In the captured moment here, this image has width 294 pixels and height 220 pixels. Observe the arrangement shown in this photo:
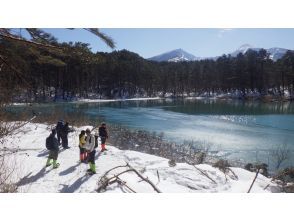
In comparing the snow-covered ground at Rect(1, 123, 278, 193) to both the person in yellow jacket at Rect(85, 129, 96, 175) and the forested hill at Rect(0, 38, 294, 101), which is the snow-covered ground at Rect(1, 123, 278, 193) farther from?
the forested hill at Rect(0, 38, 294, 101)

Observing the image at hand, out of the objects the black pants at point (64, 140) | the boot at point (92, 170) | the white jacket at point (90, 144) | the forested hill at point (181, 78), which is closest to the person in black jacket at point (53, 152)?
the white jacket at point (90, 144)

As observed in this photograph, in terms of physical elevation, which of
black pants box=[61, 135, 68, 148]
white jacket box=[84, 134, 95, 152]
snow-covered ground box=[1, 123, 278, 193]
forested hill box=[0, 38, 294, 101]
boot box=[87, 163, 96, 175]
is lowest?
snow-covered ground box=[1, 123, 278, 193]

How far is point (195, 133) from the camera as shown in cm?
2080

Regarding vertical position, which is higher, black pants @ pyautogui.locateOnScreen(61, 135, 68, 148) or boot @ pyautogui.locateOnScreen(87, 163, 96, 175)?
black pants @ pyautogui.locateOnScreen(61, 135, 68, 148)

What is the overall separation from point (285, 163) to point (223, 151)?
3.07 metres

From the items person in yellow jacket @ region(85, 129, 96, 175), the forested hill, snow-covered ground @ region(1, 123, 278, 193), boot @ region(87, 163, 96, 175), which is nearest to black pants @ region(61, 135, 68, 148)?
snow-covered ground @ region(1, 123, 278, 193)

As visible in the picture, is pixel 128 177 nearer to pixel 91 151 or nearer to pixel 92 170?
pixel 92 170

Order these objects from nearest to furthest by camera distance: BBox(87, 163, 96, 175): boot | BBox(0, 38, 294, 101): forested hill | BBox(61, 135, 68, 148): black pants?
BBox(87, 163, 96, 175): boot < BBox(61, 135, 68, 148): black pants < BBox(0, 38, 294, 101): forested hill

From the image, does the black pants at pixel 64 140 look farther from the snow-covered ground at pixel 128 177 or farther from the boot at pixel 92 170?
the boot at pixel 92 170

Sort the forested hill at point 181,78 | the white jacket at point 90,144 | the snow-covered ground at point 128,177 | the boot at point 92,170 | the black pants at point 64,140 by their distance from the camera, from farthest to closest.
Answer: the forested hill at point 181,78, the black pants at point 64,140, the white jacket at point 90,144, the boot at point 92,170, the snow-covered ground at point 128,177

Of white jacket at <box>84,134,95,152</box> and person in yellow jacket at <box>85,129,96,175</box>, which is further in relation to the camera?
white jacket at <box>84,134,95,152</box>

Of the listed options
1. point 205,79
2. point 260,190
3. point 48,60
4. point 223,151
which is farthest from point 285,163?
point 205,79
